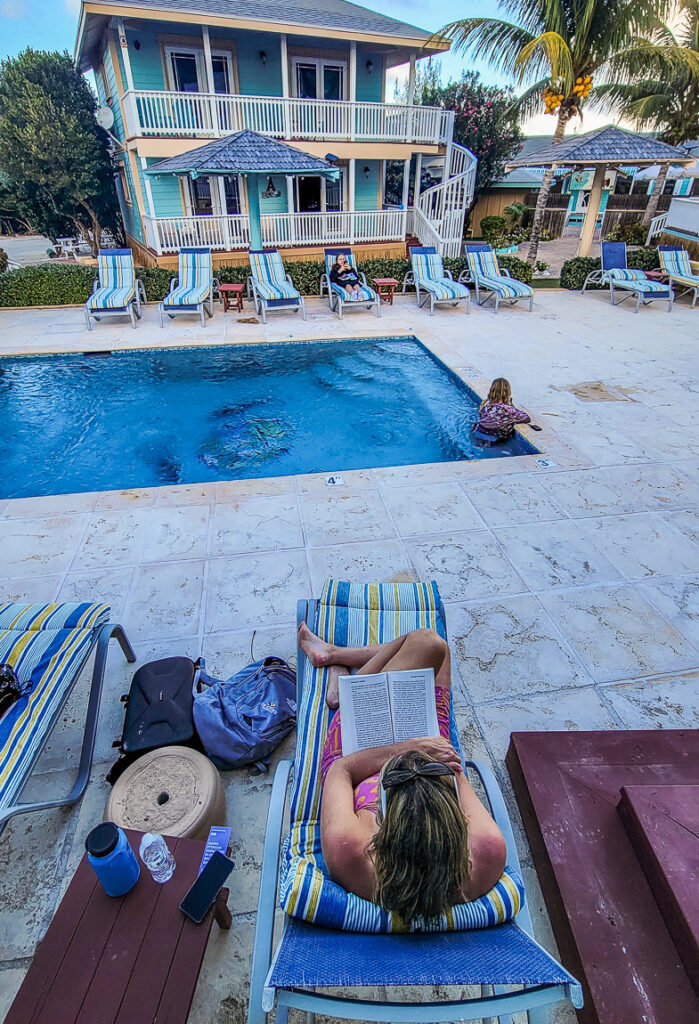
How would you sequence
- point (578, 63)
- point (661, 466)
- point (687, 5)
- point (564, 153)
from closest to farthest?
point (661, 466) < point (564, 153) < point (578, 63) < point (687, 5)

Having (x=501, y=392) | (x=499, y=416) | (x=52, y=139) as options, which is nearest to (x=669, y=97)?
(x=501, y=392)

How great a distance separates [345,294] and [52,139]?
1151 centimetres

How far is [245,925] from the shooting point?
81.8 inches

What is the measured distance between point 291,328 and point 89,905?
9730mm

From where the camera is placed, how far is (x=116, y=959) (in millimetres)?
1611

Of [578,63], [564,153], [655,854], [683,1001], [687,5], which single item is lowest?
[683,1001]

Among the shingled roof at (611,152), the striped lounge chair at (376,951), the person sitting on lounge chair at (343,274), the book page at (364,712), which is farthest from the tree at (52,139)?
the striped lounge chair at (376,951)

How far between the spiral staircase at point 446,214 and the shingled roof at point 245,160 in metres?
4.60

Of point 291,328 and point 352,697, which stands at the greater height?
point 352,697

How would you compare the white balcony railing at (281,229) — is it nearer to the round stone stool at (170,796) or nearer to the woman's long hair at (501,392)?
the woman's long hair at (501,392)

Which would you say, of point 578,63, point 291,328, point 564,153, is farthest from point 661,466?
point 578,63

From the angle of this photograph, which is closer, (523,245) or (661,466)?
(661,466)

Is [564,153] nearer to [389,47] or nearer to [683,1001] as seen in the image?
Result: [389,47]

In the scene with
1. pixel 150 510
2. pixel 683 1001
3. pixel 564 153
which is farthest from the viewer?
pixel 564 153
